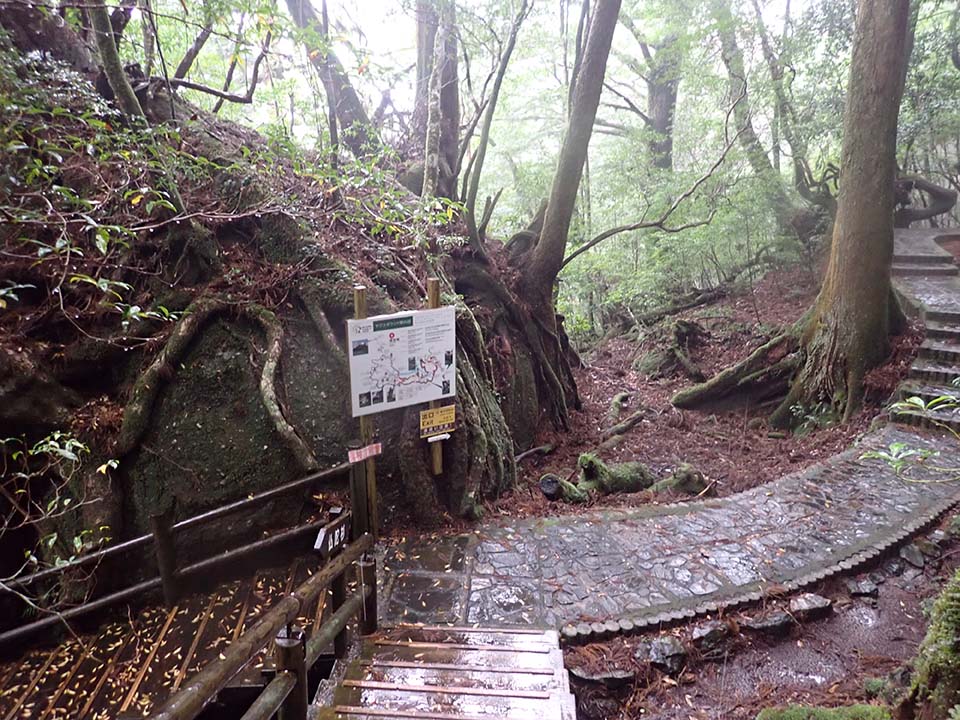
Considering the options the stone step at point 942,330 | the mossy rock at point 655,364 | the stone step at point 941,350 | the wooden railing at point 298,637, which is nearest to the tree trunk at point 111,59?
the wooden railing at point 298,637

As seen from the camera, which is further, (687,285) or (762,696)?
(687,285)

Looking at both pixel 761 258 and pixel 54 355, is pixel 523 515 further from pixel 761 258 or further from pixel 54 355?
pixel 761 258

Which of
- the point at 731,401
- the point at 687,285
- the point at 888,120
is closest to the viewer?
the point at 888,120

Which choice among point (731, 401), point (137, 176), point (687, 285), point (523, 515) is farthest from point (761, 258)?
point (137, 176)

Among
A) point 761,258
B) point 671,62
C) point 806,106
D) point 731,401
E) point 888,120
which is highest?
point 671,62

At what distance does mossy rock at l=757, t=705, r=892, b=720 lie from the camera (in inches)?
101

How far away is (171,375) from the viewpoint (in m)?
4.63

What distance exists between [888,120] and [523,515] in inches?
298

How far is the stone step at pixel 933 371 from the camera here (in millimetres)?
6698

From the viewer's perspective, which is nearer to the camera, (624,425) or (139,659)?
(139,659)

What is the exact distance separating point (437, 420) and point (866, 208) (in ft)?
22.9

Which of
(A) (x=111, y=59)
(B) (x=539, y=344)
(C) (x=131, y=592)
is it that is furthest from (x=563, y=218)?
(C) (x=131, y=592)

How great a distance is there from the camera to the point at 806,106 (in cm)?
1048

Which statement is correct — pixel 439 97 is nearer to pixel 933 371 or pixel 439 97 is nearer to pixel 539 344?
pixel 539 344
